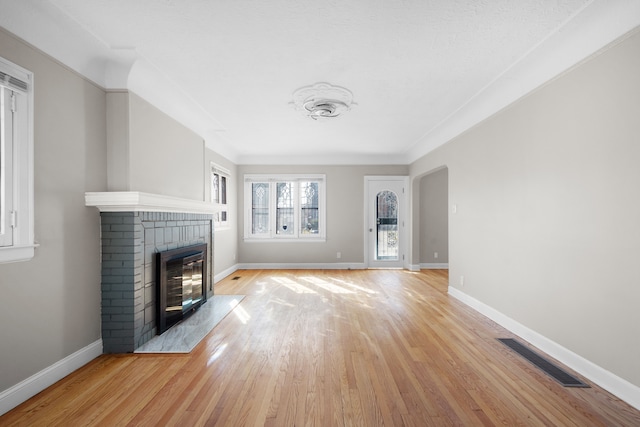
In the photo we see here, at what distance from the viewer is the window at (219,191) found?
576 cm

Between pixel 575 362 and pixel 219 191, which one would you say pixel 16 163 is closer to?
pixel 219 191

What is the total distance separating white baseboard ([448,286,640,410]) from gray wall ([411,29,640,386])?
0.17 feet

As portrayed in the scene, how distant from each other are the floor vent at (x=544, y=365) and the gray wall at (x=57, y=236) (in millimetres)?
3818

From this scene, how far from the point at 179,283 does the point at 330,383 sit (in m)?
2.18

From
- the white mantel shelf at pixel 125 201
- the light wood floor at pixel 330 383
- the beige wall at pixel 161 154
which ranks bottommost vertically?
the light wood floor at pixel 330 383

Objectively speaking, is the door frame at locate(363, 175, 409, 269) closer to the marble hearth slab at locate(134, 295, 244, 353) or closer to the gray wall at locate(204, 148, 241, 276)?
the gray wall at locate(204, 148, 241, 276)

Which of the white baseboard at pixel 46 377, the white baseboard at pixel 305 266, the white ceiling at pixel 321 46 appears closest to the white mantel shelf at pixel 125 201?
the white ceiling at pixel 321 46

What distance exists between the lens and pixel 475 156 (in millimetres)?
4105

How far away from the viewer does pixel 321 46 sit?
2555 millimetres

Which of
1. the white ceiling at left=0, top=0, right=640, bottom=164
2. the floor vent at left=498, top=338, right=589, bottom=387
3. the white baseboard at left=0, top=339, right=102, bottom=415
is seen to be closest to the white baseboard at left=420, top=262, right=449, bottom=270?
the white ceiling at left=0, top=0, right=640, bottom=164

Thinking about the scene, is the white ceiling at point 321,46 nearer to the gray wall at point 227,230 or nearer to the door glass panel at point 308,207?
the gray wall at point 227,230

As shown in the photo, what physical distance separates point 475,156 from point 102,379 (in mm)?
4662

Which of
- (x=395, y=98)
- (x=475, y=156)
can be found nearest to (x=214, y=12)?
(x=395, y=98)

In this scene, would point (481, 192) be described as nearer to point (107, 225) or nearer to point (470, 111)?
point (470, 111)
